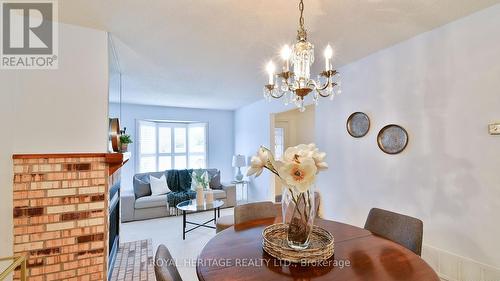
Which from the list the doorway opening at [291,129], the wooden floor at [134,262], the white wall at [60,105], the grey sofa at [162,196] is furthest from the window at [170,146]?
the white wall at [60,105]

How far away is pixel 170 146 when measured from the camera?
19.1 ft

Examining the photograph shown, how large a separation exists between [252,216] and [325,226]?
1.97ft

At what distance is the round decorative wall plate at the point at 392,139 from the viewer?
90.0 inches

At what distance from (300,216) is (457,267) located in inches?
68.7

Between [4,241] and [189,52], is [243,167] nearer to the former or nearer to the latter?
[189,52]

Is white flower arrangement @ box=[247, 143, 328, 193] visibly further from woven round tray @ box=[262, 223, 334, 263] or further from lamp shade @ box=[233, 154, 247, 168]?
lamp shade @ box=[233, 154, 247, 168]

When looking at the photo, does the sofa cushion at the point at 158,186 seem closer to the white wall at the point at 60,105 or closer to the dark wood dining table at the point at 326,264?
the white wall at the point at 60,105

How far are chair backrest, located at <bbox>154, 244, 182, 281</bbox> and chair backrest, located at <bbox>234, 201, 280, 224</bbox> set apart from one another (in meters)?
0.84

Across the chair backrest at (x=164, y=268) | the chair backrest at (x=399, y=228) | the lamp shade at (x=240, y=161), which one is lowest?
the chair backrest at (x=399, y=228)

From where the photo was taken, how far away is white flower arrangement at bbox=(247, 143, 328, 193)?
109 cm

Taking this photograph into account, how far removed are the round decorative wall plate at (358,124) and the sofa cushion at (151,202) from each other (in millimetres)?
3507

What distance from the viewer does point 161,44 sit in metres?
2.30

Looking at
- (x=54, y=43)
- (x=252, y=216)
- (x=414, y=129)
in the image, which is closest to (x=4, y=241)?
(x=54, y=43)

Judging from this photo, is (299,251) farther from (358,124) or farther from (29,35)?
(29,35)
